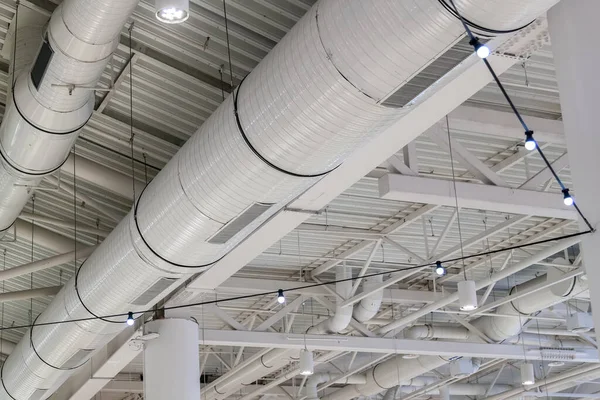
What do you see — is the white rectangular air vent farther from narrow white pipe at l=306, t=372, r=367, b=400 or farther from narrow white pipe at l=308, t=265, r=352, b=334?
narrow white pipe at l=306, t=372, r=367, b=400

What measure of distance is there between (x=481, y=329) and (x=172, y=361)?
705cm

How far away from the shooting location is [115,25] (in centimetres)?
607

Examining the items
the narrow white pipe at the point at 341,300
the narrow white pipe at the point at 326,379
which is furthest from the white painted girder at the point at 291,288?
the narrow white pipe at the point at 326,379

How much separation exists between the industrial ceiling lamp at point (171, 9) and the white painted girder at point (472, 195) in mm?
3595

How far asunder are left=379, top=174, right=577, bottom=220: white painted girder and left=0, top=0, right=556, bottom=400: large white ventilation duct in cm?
169

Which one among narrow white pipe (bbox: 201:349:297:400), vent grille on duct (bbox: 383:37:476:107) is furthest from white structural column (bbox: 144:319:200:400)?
vent grille on duct (bbox: 383:37:476:107)

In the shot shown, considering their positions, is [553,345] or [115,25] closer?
[115,25]

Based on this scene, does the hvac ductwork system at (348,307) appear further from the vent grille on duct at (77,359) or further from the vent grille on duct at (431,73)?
the vent grille on duct at (431,73)

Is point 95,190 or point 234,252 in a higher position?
point 95,190

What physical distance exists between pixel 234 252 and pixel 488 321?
789 cm

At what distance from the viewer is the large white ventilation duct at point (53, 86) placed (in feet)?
20.0

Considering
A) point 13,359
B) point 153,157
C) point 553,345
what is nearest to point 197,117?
point 153,157

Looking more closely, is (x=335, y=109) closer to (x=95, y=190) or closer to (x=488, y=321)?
(x=95, y=190)

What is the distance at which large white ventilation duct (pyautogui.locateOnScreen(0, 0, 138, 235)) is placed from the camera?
6.10 meters
